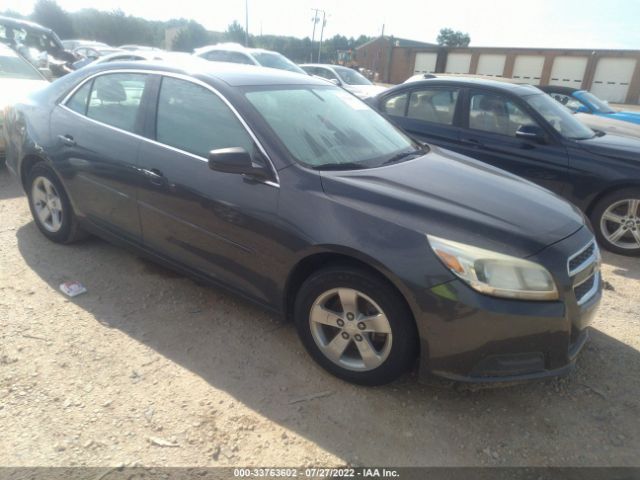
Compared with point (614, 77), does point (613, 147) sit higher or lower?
lower

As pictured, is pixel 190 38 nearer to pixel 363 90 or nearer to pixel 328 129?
pixel 363 90

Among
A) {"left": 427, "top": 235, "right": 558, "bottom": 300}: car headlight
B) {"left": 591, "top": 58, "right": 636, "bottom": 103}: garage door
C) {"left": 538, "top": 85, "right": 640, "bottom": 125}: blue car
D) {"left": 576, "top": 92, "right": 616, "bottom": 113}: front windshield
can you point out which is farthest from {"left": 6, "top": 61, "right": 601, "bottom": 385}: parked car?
{"left": 591, "top": 58, "right": 636, "bottom": 103}: garage door

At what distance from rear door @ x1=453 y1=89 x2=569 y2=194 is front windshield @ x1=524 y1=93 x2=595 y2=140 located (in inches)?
6.7

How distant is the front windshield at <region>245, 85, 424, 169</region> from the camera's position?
9.08ft

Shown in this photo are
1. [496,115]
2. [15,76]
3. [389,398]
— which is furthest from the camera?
[15,76]

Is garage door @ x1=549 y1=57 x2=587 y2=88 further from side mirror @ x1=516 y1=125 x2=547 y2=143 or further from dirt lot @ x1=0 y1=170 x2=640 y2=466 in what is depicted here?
dirt lot @ x1=0 y1=170 x2=640 y2=466

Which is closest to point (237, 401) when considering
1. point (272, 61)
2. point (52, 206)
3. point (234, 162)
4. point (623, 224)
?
point (234, 162)

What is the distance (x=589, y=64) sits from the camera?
37625 millimetres

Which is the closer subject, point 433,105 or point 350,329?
point 350,329

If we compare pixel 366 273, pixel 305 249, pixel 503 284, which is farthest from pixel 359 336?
pixel 503 284

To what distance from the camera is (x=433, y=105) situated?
18.7 feet

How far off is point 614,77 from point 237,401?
1746 inches

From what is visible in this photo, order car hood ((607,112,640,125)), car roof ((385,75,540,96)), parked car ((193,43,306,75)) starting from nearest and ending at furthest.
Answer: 1. car roof ((385,75,540,96))
2. car hood ((607,112,640,125))
3. parked car ((193,43,306,75))

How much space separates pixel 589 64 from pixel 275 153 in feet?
143
